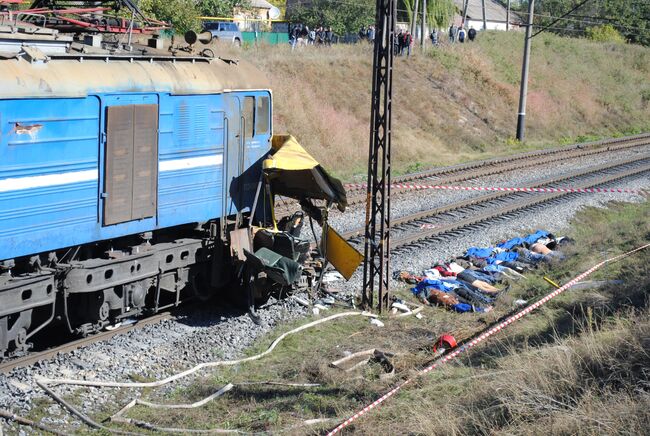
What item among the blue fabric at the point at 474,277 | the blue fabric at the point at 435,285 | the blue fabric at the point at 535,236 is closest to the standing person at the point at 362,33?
the blue fabric at the point at 535,236

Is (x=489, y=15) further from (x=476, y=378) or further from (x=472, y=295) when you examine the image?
(x=476, y=378)

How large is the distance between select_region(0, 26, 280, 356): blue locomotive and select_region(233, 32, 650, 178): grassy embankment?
43.0 feet

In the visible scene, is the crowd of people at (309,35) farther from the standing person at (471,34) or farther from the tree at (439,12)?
the tree at (439,12)

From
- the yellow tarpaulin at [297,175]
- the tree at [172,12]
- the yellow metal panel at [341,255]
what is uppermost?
the tree at [172,12]

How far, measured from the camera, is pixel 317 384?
9648 millimetres

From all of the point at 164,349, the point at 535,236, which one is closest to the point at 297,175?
the point at 164,349

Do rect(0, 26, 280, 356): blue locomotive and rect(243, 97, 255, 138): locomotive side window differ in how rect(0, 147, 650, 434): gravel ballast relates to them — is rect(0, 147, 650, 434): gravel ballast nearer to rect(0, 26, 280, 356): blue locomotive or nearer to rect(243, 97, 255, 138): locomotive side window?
rect(0, 26, 280, 356): blue locomotive

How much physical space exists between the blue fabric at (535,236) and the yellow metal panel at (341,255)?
5549 millimetres

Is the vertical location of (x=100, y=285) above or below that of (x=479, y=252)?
above

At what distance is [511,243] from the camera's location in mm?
17172

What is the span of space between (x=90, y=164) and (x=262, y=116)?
3.56m

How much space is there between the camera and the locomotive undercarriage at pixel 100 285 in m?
9.57

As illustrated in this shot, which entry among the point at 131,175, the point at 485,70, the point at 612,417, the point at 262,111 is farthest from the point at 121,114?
the point at 485,70

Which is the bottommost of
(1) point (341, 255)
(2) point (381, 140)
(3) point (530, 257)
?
(3) point (530, 257)
